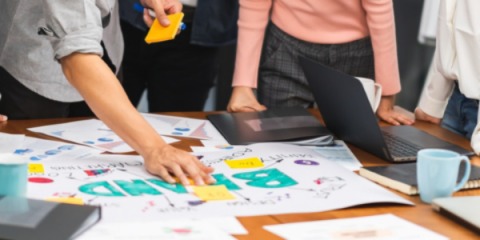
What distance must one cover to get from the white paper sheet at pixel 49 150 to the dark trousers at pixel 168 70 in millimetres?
792

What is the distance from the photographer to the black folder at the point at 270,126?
1.37m

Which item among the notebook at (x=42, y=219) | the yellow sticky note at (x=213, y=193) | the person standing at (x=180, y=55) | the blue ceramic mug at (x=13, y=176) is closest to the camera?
the notebook at (x=42, y=219)

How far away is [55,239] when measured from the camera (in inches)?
30.4

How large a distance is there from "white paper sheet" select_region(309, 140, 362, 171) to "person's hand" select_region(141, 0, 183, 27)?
0.45 metres

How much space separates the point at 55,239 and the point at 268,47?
3.87 ft

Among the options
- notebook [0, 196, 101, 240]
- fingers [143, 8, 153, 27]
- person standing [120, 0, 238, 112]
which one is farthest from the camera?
person standing [120, 0, 238, 112]

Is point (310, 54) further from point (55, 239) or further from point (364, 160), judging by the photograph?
point (55, 239)

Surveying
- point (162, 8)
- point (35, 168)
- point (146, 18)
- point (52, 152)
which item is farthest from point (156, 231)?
point (146, 18)

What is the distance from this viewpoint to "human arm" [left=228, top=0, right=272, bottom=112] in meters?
1.73

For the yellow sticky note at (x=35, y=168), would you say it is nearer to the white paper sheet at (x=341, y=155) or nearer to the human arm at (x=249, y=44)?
the white paper sheet at (x=341, y=155)

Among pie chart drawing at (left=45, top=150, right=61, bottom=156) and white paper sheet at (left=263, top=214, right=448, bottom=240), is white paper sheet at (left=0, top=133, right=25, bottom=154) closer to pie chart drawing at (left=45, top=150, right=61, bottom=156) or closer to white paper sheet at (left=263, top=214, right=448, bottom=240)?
pie chart drawing at (left=45, top=150, right=61, bottom=156)

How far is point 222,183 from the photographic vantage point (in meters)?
1.07

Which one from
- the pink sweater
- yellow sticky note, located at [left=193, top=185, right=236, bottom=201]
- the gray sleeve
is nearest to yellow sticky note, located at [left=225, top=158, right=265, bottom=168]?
yellow sticky note, located at [left=193, top=185, right=236, bottom=201]

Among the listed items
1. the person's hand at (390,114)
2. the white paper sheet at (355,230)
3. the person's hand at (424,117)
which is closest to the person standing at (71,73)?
the white paper sheet at (355,230)
